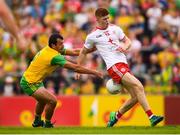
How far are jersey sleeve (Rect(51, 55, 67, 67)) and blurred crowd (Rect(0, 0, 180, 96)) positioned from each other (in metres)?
6.53

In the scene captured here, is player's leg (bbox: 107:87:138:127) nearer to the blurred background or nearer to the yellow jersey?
the yellow jersey

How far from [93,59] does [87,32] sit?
1.83 m

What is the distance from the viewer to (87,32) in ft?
82.8

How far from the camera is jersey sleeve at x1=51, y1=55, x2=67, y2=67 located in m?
15.9

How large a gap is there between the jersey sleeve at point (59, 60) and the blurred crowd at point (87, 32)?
21.4 feet

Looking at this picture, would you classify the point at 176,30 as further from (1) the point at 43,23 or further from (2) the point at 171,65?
(1) the point at 43,23

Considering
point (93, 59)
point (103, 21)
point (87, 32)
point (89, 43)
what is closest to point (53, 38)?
point (89, 43)

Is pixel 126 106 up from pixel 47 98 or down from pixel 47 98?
down

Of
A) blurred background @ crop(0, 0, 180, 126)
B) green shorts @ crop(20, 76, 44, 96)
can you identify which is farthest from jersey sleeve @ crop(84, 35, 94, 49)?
blurred background @ crop(0, 0, 180, 126)

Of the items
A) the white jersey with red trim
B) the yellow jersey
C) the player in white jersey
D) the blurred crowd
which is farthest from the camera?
the blurred crowd

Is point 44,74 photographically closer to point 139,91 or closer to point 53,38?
point 53,38

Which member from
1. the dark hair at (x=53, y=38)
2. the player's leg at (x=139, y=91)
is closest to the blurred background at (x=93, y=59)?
the dark hair at (x=53, y=38)

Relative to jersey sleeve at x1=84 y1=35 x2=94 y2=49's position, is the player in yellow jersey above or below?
below

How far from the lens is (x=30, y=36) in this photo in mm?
25422
